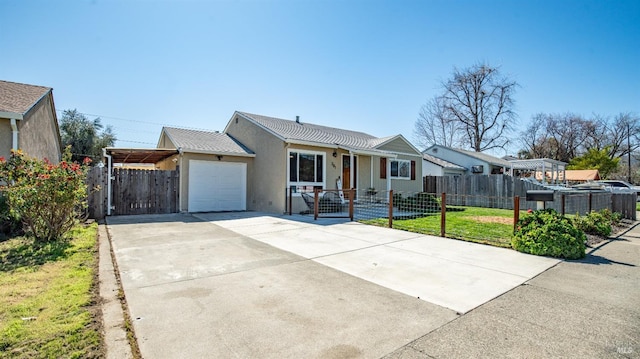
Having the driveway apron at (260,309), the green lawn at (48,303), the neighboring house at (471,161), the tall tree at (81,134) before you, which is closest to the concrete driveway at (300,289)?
the driveway apron at (260,309)

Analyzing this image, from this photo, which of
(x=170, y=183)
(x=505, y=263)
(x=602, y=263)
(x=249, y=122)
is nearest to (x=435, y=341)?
(x=505, y=263)

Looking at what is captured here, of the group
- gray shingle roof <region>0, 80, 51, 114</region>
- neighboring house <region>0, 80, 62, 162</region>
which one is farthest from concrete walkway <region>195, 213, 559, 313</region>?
gray shingle roof <region>0, 80, 51, 114</region>

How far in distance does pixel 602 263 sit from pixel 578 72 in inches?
670

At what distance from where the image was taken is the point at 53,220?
21.2 ft

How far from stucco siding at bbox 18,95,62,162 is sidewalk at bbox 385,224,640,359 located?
36.6 feet

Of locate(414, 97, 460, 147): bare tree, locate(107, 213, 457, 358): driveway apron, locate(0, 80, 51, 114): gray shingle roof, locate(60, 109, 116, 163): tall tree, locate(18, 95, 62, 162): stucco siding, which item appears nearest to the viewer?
locate(107, 213, 457, 358): driveway apron

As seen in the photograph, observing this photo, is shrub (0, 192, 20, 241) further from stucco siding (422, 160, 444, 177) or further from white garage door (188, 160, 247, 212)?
stucco siding (422, 160, 444, 177)

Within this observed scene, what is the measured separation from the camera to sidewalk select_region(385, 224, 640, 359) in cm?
257

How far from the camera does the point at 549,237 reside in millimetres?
5957

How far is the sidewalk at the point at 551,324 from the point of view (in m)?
2.57

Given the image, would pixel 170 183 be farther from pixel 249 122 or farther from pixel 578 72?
pixel 578 72

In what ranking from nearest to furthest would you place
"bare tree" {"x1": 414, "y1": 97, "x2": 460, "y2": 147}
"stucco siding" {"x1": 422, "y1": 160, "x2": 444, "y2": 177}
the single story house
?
"stucco siding" {"x1": 422, "y1": 160, "x2": 444, "y2": 177}, the single story house, "bare tree" {"x1": 414, "y1": 97, "x2": 460, "y2": 147}

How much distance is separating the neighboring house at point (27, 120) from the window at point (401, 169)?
1490 cm

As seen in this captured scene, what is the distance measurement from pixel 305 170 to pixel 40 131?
31.7 feet
